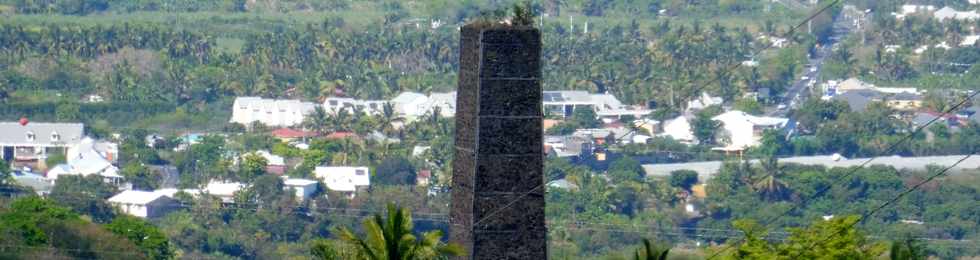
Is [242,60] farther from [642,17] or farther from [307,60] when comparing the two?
[642,17]

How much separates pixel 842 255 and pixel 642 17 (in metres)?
113

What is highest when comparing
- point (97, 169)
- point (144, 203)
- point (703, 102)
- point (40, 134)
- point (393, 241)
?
point (393, 241)

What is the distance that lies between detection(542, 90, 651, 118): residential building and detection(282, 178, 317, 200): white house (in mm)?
23364

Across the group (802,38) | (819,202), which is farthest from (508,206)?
(802,38)

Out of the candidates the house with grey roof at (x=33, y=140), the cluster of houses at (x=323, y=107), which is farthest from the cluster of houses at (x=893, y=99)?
the house with grey roof at (x=33, y=140)

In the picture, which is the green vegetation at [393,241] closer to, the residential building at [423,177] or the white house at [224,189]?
the white house at [224,189]

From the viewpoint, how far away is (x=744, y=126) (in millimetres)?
102000

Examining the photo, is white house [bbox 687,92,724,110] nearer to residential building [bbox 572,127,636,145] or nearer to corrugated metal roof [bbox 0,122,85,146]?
residential building [bbox 572,127,636,145]

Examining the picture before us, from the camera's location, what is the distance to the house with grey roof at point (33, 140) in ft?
315

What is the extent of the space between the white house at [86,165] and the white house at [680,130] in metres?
19.8

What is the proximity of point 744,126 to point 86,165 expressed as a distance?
23.2m

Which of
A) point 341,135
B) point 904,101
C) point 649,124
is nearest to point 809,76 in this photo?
point 904,101

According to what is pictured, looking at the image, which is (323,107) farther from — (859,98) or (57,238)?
(57,238)

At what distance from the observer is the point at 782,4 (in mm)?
150375
